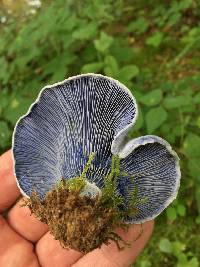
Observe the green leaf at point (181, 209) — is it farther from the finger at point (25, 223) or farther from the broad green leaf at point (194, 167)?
the finger at point (25, 223)

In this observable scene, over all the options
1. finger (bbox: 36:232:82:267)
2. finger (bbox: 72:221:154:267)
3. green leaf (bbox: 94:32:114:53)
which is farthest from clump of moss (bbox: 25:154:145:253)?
green leaf (bbox: 94:32:114:53)

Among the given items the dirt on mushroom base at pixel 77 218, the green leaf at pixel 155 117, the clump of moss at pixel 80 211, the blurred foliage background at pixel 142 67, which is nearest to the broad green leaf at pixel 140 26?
the blurred foliage background at pixel 142 67

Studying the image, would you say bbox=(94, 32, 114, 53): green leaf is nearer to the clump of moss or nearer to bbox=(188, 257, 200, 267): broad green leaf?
the clump of moss

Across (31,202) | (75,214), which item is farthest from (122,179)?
(31,202)

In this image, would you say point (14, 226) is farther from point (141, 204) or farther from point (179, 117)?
point (179, 117)

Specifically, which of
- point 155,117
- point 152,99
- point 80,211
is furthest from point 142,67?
point 80,211

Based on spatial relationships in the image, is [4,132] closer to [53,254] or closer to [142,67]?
[53,254]
